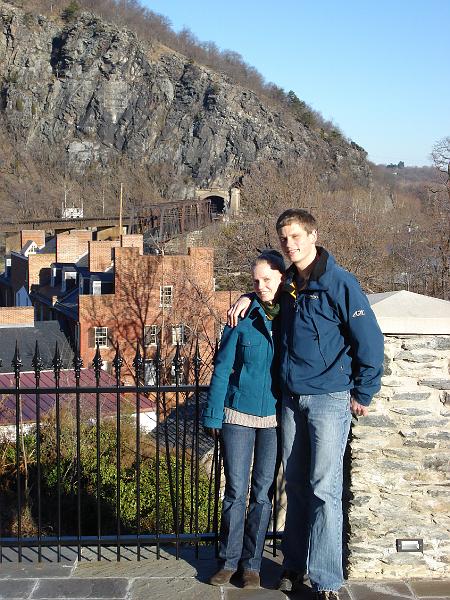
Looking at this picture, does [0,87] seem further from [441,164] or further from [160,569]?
[160,569]

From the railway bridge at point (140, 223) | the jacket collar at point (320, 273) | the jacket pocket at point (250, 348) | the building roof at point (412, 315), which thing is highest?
the railway bridge at point (140, 223)

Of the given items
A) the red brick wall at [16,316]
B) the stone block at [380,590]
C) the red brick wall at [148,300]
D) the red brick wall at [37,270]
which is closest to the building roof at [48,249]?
the red brick wall at [37,270]

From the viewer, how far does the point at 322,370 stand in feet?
12.3

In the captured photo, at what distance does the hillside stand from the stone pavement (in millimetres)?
92421

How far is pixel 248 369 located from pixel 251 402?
0.18 m

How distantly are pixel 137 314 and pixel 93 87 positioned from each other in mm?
86397

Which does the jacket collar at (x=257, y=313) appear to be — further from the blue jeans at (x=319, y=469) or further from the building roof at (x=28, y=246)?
the building roof at (x=28, y=246)

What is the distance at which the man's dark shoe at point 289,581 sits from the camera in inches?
161

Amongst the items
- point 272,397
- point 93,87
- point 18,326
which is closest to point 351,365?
point 272,397

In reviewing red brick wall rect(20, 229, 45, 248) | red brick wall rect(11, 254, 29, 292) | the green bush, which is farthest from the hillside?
the green bush

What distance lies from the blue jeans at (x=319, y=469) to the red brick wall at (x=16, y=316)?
946 inches

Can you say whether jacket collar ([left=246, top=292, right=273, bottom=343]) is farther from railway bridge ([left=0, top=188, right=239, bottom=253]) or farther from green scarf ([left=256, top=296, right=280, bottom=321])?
railway bridge ([left=0, top=188, right=239, bottom=253])

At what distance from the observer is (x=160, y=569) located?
4.45 meters

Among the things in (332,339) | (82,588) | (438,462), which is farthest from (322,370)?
(82,588)
